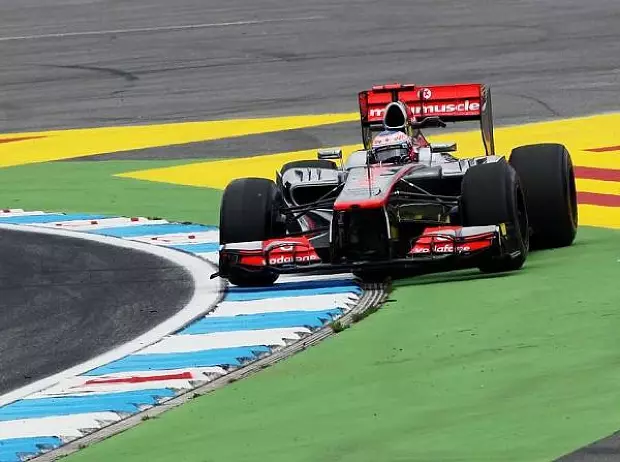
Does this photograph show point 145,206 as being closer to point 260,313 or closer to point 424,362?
point 260,313

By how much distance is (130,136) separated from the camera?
2397cm

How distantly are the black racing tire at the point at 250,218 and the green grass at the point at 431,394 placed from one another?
5.37 feet

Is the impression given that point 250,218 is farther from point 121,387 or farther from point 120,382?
point 121,387

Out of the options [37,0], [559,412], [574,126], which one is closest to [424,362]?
[559,412]

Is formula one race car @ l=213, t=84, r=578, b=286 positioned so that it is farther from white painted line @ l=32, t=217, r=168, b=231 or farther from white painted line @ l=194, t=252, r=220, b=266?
white painted line @ l=32, t=217, r=168, b=231

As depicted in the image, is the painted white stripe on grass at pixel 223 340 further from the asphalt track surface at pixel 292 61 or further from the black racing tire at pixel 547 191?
the asphalt track surface at pixel 292 61

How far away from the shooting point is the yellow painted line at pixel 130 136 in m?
22.9

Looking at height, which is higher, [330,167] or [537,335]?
[330,167]

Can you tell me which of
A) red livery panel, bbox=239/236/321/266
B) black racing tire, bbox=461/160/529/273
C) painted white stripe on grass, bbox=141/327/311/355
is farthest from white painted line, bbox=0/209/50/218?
painted white stripe on grass, bbox=141/327/311/355

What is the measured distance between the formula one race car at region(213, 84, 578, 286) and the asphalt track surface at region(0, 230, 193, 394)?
722 mm

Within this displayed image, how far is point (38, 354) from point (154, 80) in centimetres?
1834

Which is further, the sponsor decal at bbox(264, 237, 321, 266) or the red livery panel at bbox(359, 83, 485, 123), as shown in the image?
the red livery panel at bbox(359, 83, 485, 123)

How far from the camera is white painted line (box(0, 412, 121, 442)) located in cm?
920

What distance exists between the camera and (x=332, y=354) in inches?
416
